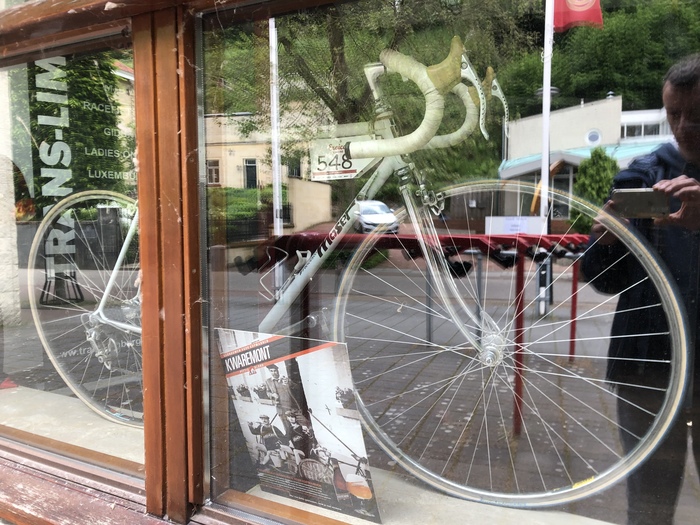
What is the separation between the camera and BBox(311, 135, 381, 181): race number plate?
225cm

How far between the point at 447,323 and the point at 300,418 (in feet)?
2.73

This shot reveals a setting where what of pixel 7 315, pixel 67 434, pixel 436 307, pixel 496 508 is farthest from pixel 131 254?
pixel 496 508

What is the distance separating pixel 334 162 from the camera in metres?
2.32

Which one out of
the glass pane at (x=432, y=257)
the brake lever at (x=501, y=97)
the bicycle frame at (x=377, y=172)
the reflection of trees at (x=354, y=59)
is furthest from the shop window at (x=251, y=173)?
the brake lever at (x=501, y=97)

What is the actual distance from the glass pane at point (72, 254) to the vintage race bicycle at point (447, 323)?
2cm

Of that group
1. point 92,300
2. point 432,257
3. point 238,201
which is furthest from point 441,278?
point 92,300

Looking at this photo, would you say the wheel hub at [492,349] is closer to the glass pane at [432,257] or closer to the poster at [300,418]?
the glass pane at [432,257]

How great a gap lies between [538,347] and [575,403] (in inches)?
20.7

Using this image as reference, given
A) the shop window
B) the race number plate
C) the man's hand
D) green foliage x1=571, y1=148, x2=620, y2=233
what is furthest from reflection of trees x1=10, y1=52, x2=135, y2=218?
the man's hand

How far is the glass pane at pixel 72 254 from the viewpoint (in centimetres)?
256

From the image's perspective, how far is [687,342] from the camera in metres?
1.73

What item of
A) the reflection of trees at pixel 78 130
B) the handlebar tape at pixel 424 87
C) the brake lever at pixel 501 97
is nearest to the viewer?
the handlebar tape at pixel 424 87

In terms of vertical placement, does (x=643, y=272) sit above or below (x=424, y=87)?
below

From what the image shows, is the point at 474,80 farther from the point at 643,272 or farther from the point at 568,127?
the point at 643,272
